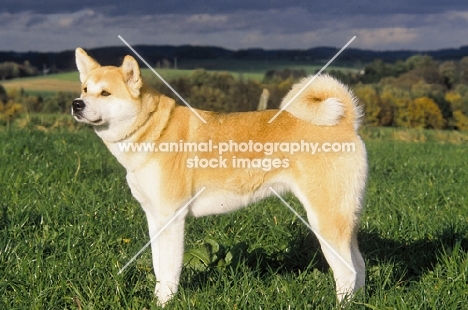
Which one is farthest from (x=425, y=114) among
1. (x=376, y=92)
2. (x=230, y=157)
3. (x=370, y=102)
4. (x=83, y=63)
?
(x=83, y=63)

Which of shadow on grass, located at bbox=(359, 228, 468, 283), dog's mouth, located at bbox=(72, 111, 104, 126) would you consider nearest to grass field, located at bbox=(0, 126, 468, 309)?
shadow on grass, located at bbox=(359, 228, 468, 283)

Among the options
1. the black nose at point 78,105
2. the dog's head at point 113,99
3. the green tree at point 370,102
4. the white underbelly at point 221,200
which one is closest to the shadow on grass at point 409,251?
the white underbelly at point 221,200

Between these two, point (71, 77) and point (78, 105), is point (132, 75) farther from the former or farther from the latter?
point (71, 77)

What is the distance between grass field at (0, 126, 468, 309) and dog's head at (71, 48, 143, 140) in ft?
3.40

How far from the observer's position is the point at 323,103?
15.2ft

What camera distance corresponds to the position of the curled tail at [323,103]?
4652 mm

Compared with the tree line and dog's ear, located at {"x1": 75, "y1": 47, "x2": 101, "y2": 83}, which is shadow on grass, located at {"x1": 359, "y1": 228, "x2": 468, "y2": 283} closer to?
dog's ear, located at {"x1": 75, "y1": 47, "x2": 101, "y2": 83}

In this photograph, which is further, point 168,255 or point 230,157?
point 230,157

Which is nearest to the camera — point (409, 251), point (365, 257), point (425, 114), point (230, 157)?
point (230, 157)

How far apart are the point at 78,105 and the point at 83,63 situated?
59cm

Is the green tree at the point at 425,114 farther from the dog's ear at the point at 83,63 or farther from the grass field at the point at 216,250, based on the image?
the dog's ear at the point at 83,63

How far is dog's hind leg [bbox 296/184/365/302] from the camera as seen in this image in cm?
453

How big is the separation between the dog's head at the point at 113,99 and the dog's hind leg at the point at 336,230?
1366mm

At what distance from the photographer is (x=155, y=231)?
4695 millimetres
